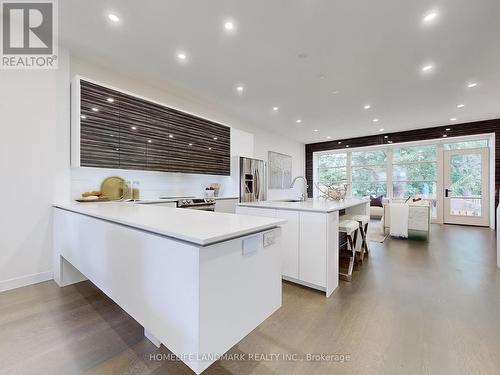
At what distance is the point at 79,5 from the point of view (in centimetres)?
214

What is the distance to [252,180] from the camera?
5215 mm

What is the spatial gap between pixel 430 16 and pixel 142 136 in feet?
12.1

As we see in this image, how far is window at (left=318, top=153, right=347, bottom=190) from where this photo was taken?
27.9ft

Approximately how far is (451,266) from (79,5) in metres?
5.27

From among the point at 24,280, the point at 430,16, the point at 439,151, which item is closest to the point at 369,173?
the point at 439,151

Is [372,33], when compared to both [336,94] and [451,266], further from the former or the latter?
[451,266]

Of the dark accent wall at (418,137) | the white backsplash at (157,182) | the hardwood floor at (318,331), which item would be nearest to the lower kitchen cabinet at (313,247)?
the hardwood floor at (318,331)

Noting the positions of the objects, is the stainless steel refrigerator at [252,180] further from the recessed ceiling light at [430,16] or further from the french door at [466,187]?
the french door at [466,187]

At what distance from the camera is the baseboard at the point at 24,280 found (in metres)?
2.32

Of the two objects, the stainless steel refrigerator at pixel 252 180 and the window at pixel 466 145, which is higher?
the window at pixel 466 145

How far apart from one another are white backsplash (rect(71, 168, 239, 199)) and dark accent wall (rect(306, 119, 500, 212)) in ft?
16.7

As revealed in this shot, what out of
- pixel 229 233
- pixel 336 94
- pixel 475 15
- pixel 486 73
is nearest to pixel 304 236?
pixel 229 233

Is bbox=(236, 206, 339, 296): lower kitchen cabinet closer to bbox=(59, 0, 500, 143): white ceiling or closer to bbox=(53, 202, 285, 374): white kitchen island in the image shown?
bbox=(53, 202, 285, 374): white kitchen island

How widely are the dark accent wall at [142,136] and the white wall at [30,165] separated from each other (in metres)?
0.31
